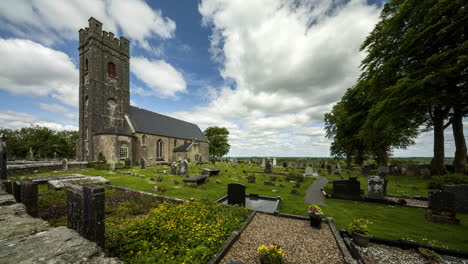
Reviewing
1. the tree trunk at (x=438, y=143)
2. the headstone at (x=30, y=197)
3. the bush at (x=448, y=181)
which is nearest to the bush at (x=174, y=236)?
the headstone at (x=30, y=197)

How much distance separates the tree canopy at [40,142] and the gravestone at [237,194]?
190 feet

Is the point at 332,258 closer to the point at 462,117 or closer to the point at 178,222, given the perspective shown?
the point at 178,222

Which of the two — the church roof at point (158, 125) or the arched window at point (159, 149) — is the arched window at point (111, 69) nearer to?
the church roof at point (158, 125)

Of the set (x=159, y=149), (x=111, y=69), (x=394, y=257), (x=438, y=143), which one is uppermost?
(x=111, y=69)

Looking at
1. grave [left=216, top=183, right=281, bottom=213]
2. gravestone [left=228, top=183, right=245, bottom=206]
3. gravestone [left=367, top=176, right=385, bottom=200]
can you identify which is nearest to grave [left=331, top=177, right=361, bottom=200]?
gravestone [left=367, top=176, right=385, bottom=200]

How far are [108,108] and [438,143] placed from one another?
4006 centimetres

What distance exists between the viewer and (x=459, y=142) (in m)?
13.6

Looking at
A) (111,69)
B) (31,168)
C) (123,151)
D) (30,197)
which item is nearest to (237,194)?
(30,197)

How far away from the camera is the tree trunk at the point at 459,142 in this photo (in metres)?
13.1

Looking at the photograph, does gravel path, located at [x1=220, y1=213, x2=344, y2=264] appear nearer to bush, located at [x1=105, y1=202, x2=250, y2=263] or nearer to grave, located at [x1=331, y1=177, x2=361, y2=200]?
bush, located at [x1=105, y1=202, x2=250, y2=263]

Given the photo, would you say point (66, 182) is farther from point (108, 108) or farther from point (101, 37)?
point (101, 37)

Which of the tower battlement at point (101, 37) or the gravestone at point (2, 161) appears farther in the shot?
the tower battlement at point (101, 37)

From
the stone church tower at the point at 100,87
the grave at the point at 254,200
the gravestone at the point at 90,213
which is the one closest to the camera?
the gravestone at the point at 90,213

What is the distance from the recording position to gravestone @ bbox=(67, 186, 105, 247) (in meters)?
2.89
